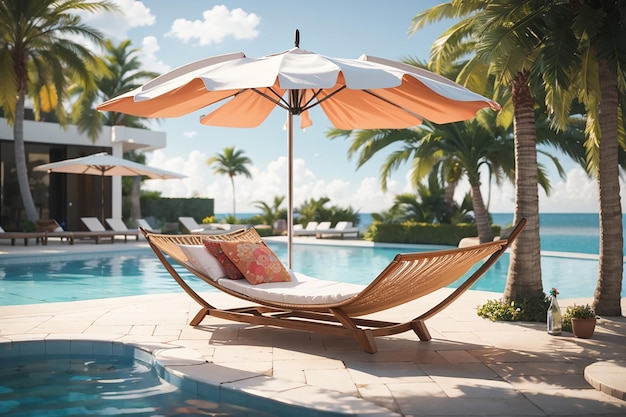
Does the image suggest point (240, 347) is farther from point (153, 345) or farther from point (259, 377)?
point (259, 377)

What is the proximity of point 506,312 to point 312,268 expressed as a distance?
7.20 meters

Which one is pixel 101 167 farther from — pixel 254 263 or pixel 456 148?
pixel 254 263

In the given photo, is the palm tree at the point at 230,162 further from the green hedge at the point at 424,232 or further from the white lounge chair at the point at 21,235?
the white lounge chair at the point at 21,235

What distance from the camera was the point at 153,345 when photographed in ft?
16.2

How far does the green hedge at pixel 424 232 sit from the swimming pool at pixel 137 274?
2.10 meters

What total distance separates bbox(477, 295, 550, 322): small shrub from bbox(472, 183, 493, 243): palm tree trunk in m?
10.5

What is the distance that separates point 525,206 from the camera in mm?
6426

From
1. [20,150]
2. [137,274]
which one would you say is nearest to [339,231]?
[20,150]

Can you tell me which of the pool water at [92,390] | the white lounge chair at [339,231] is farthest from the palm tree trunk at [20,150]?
the pool water at [92,390]

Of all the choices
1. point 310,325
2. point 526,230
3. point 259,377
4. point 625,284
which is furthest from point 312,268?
point 259,377

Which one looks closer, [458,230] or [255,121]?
[255,121]

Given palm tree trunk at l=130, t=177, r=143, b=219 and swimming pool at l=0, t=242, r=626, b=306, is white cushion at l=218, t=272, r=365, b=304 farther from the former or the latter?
palm tree trunk at l=130, t=177, r=143, b=219

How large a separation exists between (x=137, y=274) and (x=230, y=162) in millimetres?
27585

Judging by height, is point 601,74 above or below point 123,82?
below
